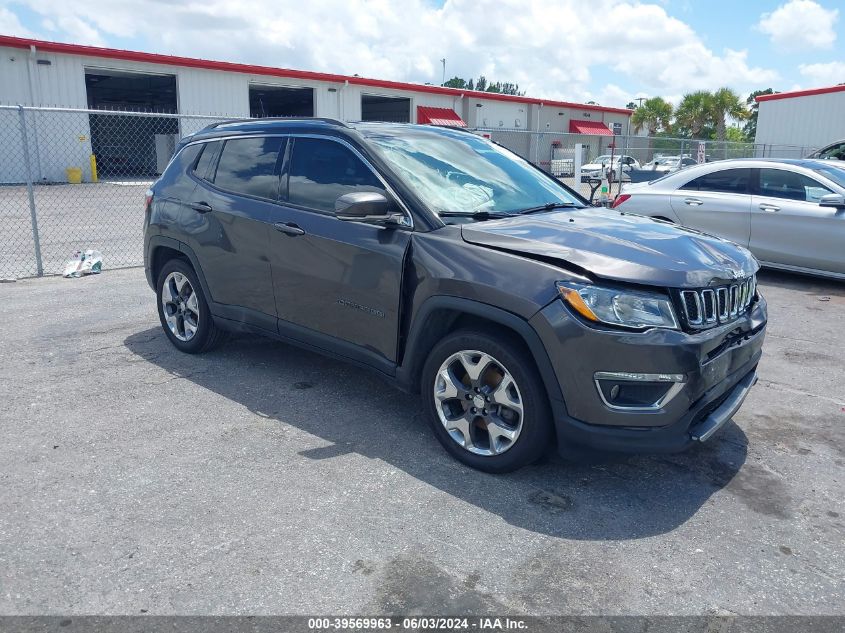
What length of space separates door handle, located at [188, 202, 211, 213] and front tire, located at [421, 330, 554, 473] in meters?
2.38

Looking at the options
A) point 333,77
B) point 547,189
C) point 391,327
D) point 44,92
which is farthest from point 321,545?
point 333,77

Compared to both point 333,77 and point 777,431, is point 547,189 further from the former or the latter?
point 333,77

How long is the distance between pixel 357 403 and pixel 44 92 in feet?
85.3

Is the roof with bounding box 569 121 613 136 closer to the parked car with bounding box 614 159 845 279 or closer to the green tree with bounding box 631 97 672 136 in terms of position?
the green tree with bounding box 631 97 672 136

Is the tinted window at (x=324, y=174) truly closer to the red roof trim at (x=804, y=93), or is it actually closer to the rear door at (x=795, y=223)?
the rear door at (x=795, y=223)

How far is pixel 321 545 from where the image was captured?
3.18 meters

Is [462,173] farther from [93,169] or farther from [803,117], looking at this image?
[803,117]

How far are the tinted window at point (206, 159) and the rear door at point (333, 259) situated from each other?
983 mm

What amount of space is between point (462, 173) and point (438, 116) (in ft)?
113

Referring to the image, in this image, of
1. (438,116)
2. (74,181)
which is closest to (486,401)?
(74,181)

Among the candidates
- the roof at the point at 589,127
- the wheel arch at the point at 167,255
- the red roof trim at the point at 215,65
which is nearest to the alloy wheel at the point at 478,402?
the wheel arch at the point at 167,255

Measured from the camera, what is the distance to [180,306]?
19.0 feet

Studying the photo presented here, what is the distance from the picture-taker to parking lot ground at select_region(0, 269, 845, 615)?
2.87 m

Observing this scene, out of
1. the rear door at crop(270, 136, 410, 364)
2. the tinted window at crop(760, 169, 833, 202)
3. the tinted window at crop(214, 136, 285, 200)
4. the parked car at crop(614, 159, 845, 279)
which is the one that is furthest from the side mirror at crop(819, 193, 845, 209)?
the tinted window at crop(214, 136, 285, 200)
